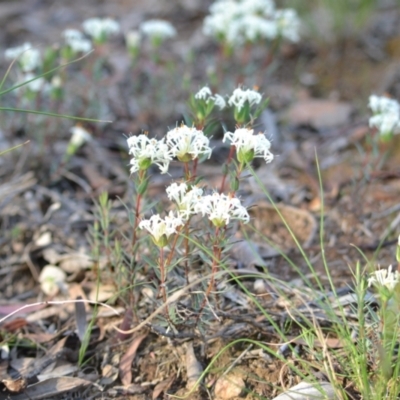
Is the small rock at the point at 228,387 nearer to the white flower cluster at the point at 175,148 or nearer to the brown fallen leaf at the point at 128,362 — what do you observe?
the brown fallen leaf at the point at 128,362

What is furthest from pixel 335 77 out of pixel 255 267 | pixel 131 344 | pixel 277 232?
pixel 131 344

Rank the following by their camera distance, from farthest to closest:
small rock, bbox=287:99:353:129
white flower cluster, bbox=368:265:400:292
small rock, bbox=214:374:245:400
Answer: small rock, bbox=287:99:353:129, small rock, bbox=214:374:245:400, white flower cluster, bbox=368:265:400:292

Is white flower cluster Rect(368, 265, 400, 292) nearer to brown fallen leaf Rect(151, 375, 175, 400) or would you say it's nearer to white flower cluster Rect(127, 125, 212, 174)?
white flower cluster Rect(127, 125, 212, 174)

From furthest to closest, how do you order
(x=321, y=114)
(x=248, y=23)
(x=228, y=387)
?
(x=321, y=114) → (x=248, y=23) → (x=228, y=387)

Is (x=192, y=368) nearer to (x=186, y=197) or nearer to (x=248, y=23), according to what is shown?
(x=186, y=197)

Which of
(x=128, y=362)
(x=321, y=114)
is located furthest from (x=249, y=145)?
(x=321, y=114)

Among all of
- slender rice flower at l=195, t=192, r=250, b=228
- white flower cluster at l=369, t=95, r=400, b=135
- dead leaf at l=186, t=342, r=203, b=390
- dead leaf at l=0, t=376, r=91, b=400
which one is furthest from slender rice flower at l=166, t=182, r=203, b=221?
white flower cluster at l=369, t=95, r=400, b=135

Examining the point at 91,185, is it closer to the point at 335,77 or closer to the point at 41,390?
the point at 41,390

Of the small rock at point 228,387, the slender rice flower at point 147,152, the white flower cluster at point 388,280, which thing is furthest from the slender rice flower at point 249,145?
the small rock at point 228,387

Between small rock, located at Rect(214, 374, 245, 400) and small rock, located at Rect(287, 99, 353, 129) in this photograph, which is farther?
small rock, located at Rect(287, 99, 353, 129)
